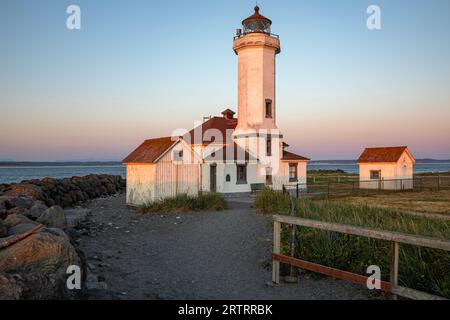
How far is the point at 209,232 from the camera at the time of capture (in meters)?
13.0

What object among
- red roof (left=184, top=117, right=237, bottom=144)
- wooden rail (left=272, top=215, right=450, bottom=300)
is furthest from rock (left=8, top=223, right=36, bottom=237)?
red roof (left=184, top=117, right=237, bottom=144)

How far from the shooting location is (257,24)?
29672mm

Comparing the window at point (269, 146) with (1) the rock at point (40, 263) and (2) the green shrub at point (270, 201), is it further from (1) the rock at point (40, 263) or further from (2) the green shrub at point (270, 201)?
(1) the rock at point (40, 263)

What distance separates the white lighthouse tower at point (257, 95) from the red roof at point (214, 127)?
5.15 feet

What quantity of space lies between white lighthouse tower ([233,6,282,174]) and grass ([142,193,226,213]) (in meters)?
10.7

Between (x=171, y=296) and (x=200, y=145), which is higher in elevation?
(x=200, y=145)

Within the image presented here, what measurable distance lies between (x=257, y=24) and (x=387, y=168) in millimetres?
15736

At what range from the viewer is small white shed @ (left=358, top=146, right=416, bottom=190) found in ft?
105

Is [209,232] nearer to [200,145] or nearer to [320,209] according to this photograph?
[320,209]

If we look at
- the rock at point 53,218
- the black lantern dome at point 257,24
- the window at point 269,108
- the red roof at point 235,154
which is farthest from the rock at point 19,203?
the black lantern dome at point 257,24

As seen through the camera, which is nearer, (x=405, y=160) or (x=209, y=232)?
(x=209, y=232)

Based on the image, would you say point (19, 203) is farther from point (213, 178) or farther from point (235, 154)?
point (235, 154)

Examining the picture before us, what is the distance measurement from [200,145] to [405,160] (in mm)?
17916
